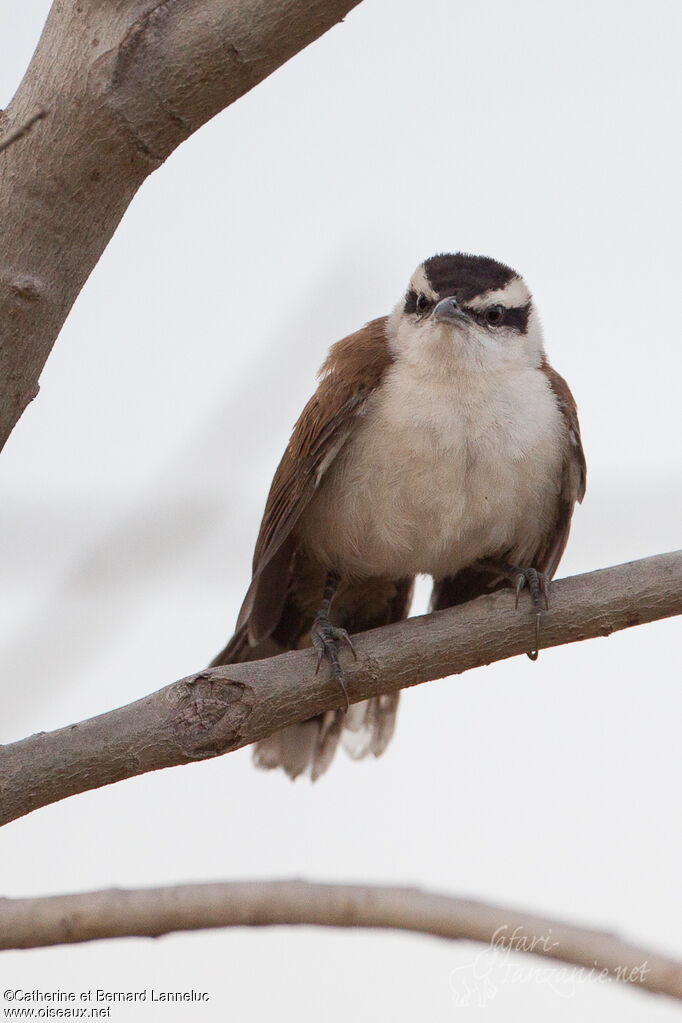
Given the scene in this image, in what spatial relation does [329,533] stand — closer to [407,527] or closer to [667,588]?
[407,527]

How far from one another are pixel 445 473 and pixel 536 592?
2.11ft

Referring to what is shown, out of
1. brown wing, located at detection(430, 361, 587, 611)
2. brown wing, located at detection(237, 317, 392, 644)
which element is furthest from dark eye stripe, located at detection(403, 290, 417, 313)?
brown wing, located at detection(430, 361, 587, 611)

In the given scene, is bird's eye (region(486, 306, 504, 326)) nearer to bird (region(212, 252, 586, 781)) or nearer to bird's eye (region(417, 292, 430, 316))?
bird (region(212, 252, 586, 781))

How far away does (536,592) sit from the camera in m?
3.57

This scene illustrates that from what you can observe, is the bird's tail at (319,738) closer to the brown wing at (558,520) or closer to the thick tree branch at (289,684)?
the brown wing at (558,520)

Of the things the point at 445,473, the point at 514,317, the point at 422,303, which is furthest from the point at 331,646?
the point at 514,317

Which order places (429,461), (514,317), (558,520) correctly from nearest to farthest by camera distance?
(429,461) < (558,520) < (514,317)

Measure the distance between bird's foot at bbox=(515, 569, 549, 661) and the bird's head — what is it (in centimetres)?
88

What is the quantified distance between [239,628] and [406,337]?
3.90 ft

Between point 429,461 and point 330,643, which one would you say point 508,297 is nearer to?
point 429,461

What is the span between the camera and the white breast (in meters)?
4.08

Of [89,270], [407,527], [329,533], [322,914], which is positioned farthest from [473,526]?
[322,914]

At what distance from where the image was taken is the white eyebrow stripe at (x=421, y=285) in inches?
174

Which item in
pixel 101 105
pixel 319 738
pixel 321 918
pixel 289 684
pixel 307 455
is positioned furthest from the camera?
pixel 319 738
